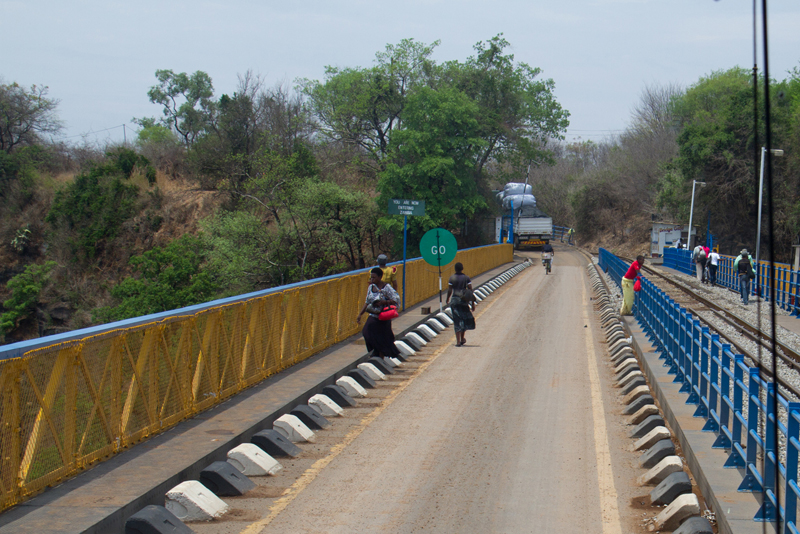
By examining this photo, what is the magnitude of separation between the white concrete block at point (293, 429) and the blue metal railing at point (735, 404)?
4.01 m

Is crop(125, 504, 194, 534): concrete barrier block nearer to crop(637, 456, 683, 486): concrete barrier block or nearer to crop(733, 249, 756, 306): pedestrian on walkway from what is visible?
crop(637, 456, 683, 486): concrete barrier block

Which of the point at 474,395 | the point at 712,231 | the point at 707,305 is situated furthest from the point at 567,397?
the point at 712,231

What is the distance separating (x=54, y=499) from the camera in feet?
16.7

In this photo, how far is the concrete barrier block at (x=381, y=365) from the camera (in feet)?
37.2

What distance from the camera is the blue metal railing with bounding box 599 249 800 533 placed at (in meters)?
4.05

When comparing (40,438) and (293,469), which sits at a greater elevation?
(40,438)

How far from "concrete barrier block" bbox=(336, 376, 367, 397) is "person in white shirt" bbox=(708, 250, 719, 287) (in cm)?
2420

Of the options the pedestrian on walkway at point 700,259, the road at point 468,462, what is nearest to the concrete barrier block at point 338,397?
the road at point 468,462

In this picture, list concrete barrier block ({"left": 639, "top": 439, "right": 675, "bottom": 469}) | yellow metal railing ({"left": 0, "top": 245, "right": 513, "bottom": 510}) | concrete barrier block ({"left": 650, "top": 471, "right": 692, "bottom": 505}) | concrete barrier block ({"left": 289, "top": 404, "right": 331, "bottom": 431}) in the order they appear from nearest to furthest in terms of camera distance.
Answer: yellow metal railing ({"left": 0, "top": 245, "right": 513, "bottom": 510})
concrete barrier block ({"left": 650, "top": 471, "right": 692, "bottom": 505})
concrete barrier block ({"left": 639, "top": 439, "right": 675, "bottom": 469})
concrete barrier block ({"left": 289, "top": 404, "right": 331, "bottom": 431})

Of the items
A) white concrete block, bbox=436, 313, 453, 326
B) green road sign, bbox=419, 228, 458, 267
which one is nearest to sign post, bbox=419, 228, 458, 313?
green road sign, bbox=419, 228, 458, 267

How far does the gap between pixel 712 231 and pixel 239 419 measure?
5629 centimetres

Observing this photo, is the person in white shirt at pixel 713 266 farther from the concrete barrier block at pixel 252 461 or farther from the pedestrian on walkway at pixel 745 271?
the concrete barrier block at pixel 252 461

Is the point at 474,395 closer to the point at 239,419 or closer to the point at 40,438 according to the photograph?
the point at 239,419

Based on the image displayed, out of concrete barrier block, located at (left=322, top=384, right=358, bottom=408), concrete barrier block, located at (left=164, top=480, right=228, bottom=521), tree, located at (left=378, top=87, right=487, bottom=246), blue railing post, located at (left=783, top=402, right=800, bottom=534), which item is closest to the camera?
blue railing post, located at (left=783, top=402, right=800, bottom=534)
